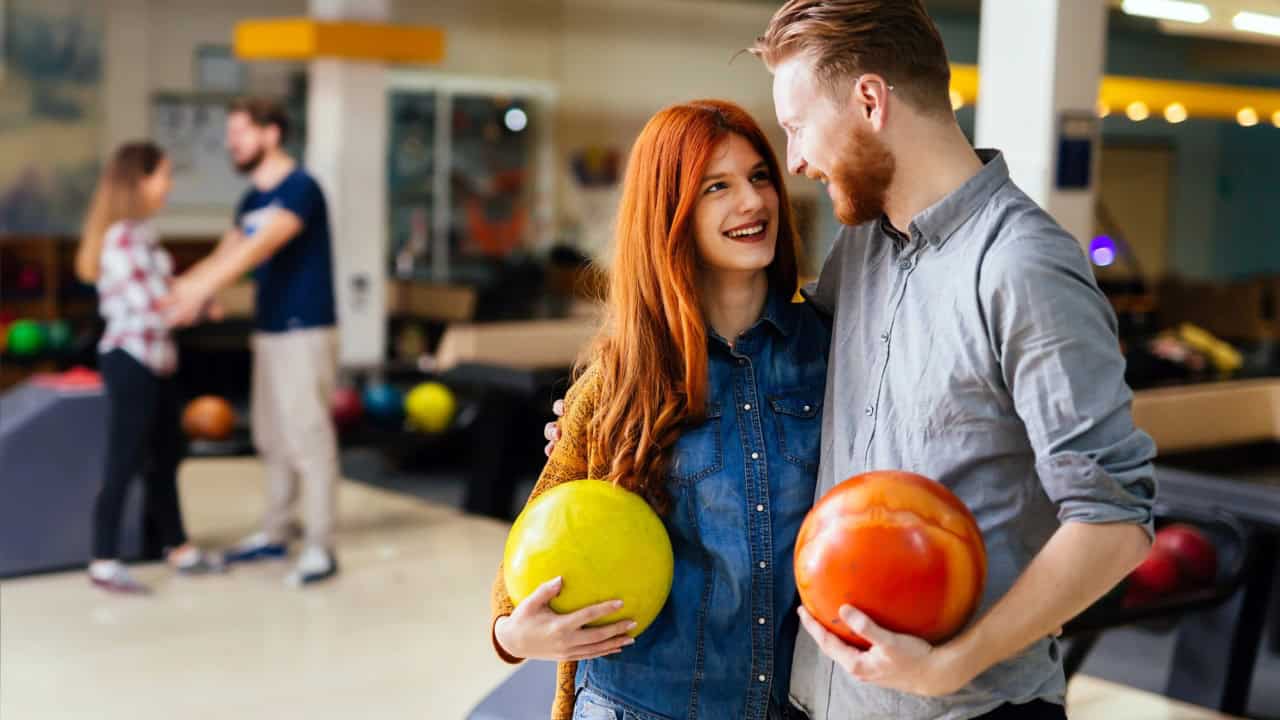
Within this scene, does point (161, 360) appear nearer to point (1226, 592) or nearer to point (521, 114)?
point (1226, 592)

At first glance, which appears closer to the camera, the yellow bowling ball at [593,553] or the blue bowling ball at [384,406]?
the yellow bowling ball at [593,553]

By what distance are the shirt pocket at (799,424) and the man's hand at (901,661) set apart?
44cm

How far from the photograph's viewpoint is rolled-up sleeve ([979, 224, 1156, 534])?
1539mm

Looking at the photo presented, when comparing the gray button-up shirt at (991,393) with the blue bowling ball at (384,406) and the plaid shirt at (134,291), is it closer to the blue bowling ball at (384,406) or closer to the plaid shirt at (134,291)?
the plaid shirt at (134,291)

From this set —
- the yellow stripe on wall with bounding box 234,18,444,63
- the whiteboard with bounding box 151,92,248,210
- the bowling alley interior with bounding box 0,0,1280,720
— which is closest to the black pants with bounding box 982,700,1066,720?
the bowling alley interior with bounding box 0,0,1280,720

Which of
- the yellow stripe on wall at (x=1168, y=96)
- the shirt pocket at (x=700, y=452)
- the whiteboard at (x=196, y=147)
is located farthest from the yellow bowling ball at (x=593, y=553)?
the whiteboard at (x=196, y=147)

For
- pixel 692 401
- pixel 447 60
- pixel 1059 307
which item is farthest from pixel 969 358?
pixel 447 60

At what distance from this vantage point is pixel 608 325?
83.1 inches

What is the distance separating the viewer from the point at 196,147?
1170 cm

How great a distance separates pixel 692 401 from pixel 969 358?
45cm

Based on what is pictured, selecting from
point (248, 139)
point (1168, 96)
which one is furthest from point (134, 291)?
point (1168, 96)

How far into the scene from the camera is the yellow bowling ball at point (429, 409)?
24.3ft

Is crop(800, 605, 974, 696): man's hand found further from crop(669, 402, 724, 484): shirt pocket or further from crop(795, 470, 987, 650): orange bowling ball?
crop(669, 402, 724, 484): shirt pocket

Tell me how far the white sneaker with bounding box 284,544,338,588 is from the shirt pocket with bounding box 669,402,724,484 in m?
4.05
